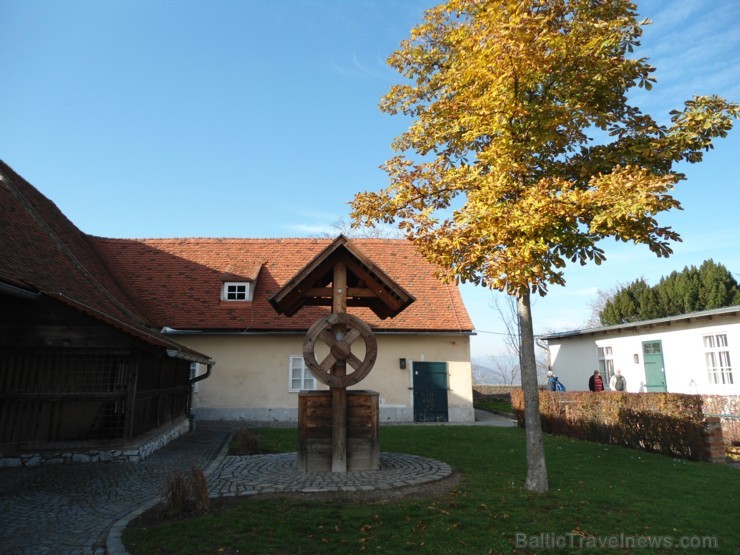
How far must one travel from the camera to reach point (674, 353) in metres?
15.6

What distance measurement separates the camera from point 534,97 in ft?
23.1

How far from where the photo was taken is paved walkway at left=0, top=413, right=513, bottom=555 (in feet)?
16.5

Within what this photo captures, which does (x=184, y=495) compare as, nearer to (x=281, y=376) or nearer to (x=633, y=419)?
(x=633, y=419)

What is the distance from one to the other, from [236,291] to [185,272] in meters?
2.60

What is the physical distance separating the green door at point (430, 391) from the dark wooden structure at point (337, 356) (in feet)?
29.5

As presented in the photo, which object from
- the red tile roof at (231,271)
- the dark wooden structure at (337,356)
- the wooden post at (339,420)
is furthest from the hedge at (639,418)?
the wooden post at (339,420)

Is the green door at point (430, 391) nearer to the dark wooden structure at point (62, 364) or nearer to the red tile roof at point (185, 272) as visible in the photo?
the red tile roof at point (185, 272)

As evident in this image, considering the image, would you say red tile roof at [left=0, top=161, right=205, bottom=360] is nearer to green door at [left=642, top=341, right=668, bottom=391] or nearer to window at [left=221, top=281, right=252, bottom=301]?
window at [left=221, top=281, right=252, bottom=301]

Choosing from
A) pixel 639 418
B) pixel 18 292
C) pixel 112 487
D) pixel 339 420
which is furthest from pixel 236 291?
pixel 639 418

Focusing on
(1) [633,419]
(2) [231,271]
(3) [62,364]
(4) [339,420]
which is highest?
(2) [231,271]

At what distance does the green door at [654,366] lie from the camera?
634 inches

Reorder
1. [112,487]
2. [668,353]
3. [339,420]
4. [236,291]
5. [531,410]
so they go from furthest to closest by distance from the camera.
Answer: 1. [236,291]
2. [668,353]
3. [339,420]
4. [112,487]
5. [531,410]

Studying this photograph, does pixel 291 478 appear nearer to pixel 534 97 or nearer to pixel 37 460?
pixel 37 460

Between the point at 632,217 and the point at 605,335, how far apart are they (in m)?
15.5
